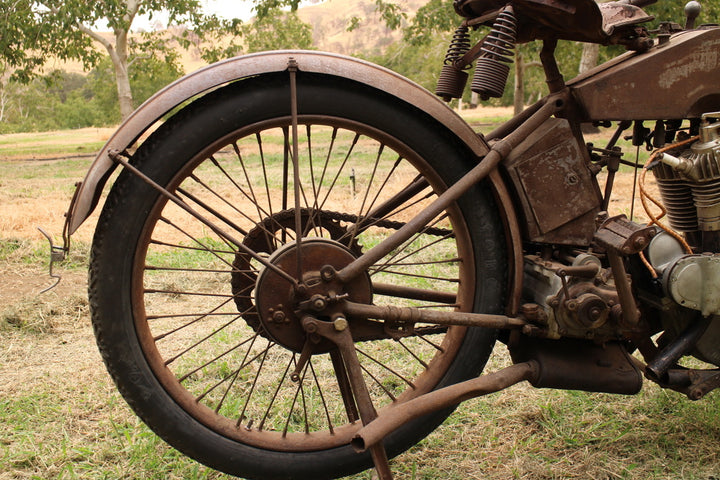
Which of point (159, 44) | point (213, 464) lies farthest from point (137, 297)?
point (159, 44)

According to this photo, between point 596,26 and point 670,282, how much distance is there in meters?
0.89

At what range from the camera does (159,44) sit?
993 inches

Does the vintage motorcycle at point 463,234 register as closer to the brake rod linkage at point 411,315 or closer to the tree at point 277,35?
the brake rod linkage at point 411,315

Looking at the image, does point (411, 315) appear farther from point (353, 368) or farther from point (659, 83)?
point (659, 83)

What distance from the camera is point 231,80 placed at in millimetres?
1887

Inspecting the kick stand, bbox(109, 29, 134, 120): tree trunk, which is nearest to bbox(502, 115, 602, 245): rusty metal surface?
the kick stand

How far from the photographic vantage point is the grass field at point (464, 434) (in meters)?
2.41

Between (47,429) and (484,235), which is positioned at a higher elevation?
(484,235)

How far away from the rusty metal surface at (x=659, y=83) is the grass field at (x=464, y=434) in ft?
4.27

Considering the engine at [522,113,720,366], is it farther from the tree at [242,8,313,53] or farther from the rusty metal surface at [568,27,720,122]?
the tree at [242,8,313,53]

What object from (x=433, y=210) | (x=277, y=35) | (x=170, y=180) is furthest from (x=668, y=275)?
(x=277, y=35)

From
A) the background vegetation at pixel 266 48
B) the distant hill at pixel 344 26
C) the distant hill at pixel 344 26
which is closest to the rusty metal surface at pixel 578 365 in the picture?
the background vegetation at pixel 266 48

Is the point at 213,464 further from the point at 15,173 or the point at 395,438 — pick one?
the point at 15,173

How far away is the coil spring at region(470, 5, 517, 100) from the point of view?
204 centimetres
